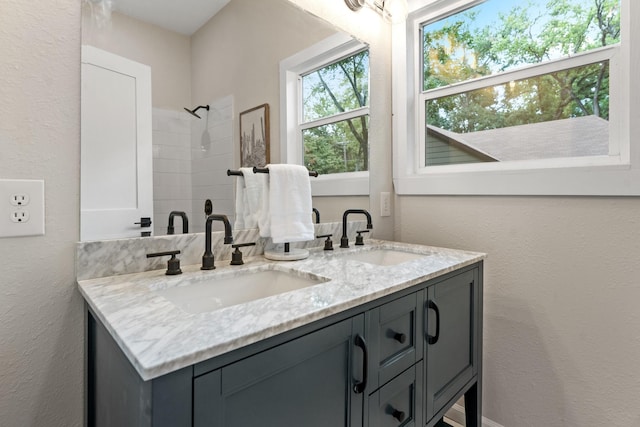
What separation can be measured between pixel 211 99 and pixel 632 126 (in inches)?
55.1

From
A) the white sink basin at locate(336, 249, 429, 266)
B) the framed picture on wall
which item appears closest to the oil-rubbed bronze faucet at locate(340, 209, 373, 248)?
the white sink basin at locate(336, 249, 429, 266)

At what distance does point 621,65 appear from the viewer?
44.8 inches

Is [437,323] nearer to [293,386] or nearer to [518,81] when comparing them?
[293,386]

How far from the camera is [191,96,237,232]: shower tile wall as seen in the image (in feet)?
3.51

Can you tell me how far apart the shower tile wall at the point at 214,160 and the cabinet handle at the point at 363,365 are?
63cm

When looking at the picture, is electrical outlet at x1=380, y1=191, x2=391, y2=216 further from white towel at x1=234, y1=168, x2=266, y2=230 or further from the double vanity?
white towel at x1=234, y1=168, x2=266, y2=230

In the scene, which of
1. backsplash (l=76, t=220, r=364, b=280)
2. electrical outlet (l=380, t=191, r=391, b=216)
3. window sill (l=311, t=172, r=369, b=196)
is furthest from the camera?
electrical outlet (l=380, t=191, r=391, b=216)

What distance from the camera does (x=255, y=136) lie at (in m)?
1.23

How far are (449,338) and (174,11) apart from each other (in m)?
1.37

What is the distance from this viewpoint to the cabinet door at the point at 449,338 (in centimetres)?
101

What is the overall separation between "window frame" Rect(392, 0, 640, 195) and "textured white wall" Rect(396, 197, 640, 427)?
0.19 ft

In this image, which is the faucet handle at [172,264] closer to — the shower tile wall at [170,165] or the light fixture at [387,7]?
the shower tile wall at [170,165]

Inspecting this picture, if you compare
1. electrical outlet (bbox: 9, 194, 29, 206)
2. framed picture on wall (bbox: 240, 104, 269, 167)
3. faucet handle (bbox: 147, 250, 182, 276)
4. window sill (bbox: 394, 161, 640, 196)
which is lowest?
faucet handle (bbox: 147, 250, 182, 276)

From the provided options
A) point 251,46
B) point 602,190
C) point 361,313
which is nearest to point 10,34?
point 251,46
